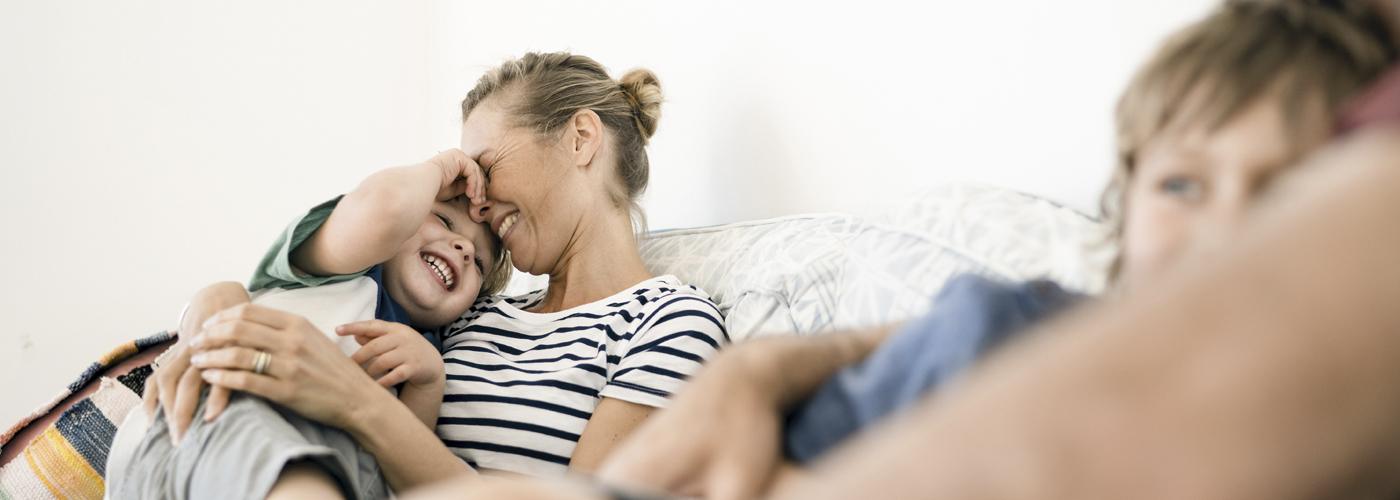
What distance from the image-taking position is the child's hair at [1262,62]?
410 millimetres

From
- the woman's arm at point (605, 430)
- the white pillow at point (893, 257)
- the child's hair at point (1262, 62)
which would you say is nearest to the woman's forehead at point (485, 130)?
the white pillow at point (893, 257)

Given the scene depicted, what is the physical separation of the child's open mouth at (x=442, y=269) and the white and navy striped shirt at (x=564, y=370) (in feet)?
0.35

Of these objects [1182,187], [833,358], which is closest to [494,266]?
[833,358]

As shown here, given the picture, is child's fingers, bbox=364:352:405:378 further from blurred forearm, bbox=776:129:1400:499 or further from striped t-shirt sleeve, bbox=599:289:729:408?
blurred forearm, bbox=776:129:1400:499

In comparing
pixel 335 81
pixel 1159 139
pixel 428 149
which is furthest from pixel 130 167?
pixel 1159 139

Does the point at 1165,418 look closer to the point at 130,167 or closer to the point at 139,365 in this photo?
the point at 139,365

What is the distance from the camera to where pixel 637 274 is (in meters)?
1.26

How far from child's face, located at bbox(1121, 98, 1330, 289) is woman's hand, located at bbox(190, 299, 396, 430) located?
764 millimetres

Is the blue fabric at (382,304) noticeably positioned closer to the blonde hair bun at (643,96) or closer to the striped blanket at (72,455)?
the striped blanket at (72,455)

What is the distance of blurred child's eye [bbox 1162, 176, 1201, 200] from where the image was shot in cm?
44

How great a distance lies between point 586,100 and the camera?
1.34 m

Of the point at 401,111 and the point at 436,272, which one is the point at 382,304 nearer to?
the point at 436,272

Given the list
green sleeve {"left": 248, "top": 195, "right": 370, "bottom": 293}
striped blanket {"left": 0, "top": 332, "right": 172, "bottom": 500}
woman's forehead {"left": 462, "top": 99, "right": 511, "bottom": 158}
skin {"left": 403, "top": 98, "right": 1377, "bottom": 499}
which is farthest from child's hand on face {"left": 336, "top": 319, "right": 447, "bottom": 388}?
skin {"left": 403, "top": 98, "right": 1377, "bottom": 499}

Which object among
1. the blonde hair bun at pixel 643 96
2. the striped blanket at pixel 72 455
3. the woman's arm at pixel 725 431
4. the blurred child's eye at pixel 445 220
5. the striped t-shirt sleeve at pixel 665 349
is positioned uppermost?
the blonde hair bun at pixel 643 96
